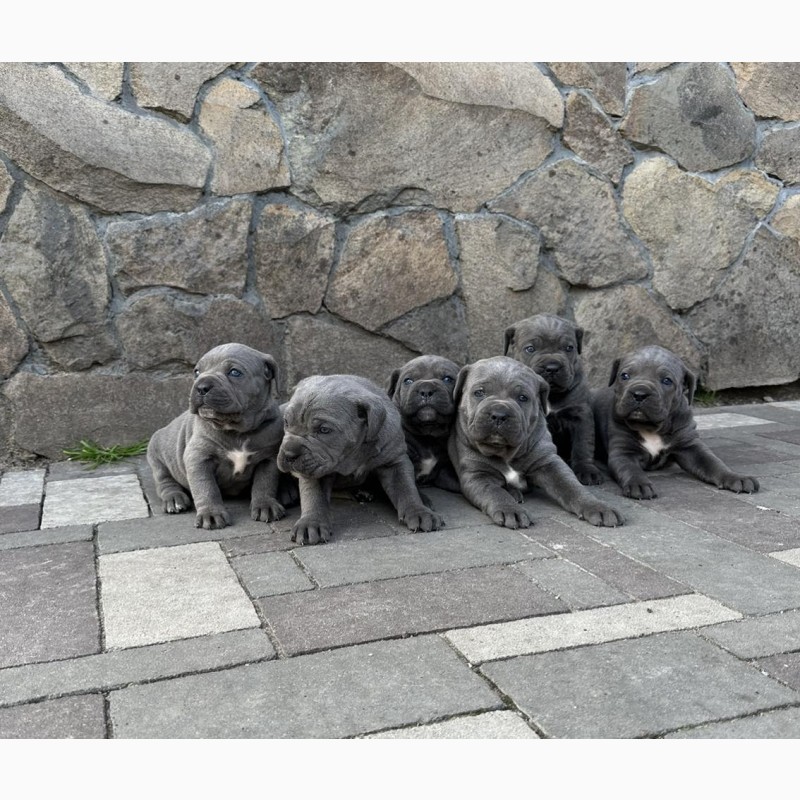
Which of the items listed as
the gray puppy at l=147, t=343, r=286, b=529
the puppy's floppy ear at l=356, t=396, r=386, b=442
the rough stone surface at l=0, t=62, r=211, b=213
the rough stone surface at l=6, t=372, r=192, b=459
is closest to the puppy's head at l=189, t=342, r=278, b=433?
the gray puppy at l=147, t=343, r=286, b=529

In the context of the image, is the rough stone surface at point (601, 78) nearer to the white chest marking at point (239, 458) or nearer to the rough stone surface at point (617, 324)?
the rough stone surface at point (617, 324)

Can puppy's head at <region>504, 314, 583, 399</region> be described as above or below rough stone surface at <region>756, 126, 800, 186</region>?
below

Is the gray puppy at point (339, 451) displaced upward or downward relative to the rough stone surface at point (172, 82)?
downward

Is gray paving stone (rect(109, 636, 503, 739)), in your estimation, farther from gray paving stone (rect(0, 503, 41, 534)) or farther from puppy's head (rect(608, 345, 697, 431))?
puppy's head (rect(608, 345, 697, 431))

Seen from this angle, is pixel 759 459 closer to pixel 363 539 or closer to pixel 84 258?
pixel 363 539

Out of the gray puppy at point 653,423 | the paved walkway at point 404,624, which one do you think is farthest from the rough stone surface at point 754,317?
the paved walkway at point 404,624

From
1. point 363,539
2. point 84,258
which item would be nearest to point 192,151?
point 84,258
